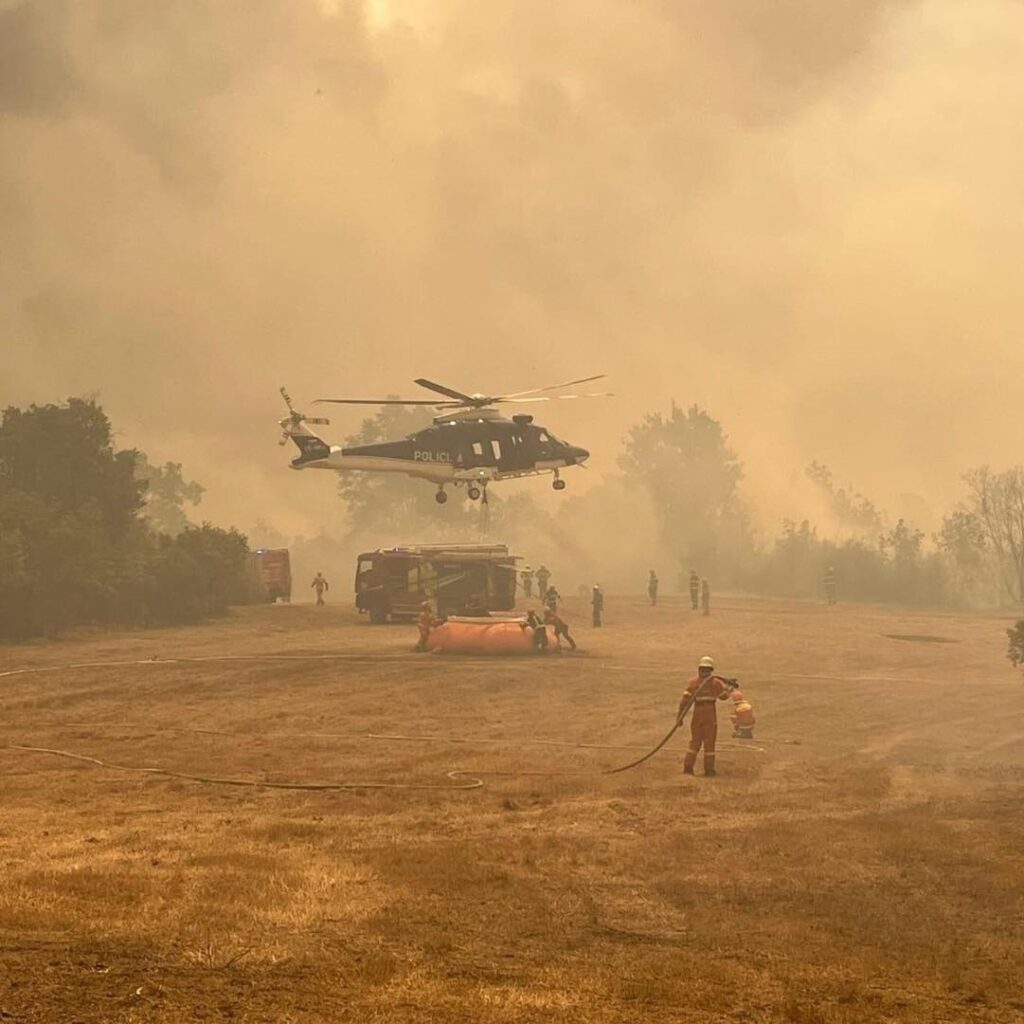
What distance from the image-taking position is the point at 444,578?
46906mm

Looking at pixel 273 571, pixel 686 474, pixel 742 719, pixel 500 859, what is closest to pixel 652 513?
pixel 686 474

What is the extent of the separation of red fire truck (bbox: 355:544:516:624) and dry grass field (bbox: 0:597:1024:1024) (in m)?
16.0

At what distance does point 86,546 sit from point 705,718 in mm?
34781

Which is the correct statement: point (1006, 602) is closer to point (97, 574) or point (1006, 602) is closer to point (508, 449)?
point (508, 449)

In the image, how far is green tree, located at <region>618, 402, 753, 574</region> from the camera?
413 feet

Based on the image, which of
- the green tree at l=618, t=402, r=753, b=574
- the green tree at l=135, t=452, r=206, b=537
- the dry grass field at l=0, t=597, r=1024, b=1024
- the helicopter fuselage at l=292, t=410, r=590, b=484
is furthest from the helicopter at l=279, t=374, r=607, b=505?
the green tree at l=135, t=452, r=206, b=537

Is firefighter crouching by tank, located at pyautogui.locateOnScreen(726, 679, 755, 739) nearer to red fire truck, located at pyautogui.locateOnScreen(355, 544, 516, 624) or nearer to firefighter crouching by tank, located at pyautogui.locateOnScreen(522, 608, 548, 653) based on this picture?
firefighter crouching by tank, located at pyautogui.locateOnScreen(522, 608, 548, 653)

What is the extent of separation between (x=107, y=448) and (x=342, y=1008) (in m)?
52.3

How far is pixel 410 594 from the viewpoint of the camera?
156ft

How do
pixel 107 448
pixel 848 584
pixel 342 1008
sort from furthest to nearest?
pixel 848 584 → pixel 107 448 → pixel 342 1008

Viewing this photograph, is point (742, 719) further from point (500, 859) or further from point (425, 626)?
point (425, 626)

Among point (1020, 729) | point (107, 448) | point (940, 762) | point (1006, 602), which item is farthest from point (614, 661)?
point (1006, 602)

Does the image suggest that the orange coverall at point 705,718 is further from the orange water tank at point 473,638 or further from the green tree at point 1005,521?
the green tree at point 1005,521

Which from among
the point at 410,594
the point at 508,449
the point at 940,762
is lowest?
the point at 940,762
